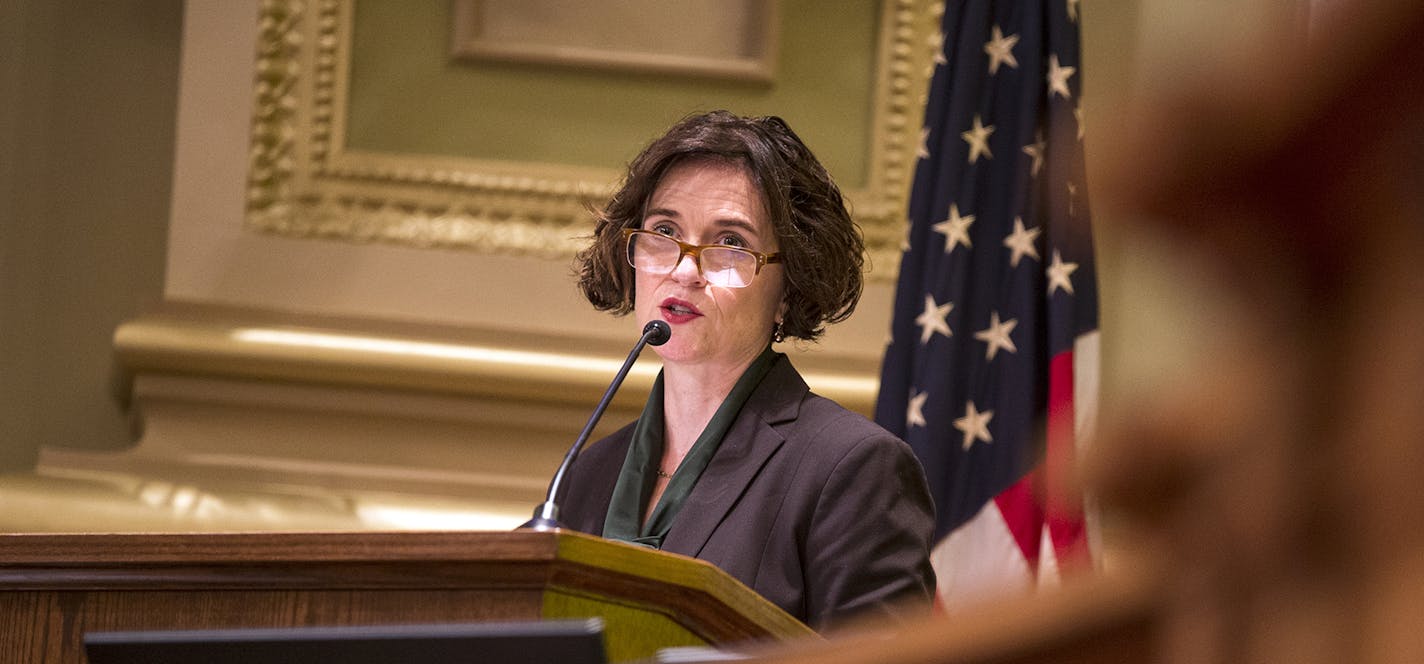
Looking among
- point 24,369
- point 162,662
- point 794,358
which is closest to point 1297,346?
point 162,662

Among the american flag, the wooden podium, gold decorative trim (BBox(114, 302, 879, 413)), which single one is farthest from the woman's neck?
gold decorative trim (BBox(114, 302, 879, 413))

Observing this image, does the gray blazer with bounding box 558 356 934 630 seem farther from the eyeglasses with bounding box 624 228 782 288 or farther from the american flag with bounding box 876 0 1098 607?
the american flag with bounding box 876 0 1098 607

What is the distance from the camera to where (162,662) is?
4.58ft

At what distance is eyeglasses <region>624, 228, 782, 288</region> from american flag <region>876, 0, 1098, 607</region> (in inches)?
51.8

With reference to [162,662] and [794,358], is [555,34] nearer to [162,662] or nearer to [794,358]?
[794,358]

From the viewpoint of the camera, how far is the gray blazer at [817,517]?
226 cm

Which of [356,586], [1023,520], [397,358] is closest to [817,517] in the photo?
[356,586]

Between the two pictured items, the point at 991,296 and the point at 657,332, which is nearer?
the point at 657,332

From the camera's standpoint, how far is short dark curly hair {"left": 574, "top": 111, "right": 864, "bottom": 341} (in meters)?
2.82

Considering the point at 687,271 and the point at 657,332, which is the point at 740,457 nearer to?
the point at 657,332

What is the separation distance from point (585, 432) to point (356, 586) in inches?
29.7

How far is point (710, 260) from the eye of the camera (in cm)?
278

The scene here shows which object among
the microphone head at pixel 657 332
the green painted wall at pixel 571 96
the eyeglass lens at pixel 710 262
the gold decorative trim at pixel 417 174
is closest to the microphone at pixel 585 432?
the microphone head at pixel 657 332

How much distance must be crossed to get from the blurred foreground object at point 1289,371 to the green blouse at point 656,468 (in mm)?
2094
